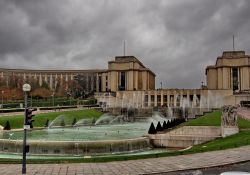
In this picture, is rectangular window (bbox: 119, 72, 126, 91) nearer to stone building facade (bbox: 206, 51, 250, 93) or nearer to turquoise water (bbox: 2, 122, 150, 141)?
stone building facade (bbox: 206, 51, 250, 93)

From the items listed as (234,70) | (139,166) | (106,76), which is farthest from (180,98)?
(139,166)

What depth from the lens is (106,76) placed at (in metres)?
170

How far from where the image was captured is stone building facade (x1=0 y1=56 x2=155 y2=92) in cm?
14912

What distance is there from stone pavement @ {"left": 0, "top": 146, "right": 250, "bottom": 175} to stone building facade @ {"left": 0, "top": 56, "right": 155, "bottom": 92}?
129m

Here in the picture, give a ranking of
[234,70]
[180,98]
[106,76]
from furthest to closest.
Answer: [106,76] < [234,70] < [180,98]

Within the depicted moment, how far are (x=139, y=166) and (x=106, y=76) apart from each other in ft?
511

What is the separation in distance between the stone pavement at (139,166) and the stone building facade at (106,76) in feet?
424

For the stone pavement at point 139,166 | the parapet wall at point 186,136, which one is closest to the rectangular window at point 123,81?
the parapet wall at point 186,136

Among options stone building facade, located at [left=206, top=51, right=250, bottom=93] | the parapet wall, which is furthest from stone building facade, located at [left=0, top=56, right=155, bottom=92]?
the parapet wall

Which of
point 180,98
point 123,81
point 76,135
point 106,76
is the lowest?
point 76,135

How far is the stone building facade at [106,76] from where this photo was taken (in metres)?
149

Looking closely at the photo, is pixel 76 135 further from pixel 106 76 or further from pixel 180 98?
pixel 106 76

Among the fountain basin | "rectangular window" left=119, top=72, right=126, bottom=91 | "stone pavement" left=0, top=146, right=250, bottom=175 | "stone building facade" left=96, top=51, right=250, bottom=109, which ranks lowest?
the fountain basin

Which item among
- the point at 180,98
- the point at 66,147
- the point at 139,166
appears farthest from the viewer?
the point at 180,98
